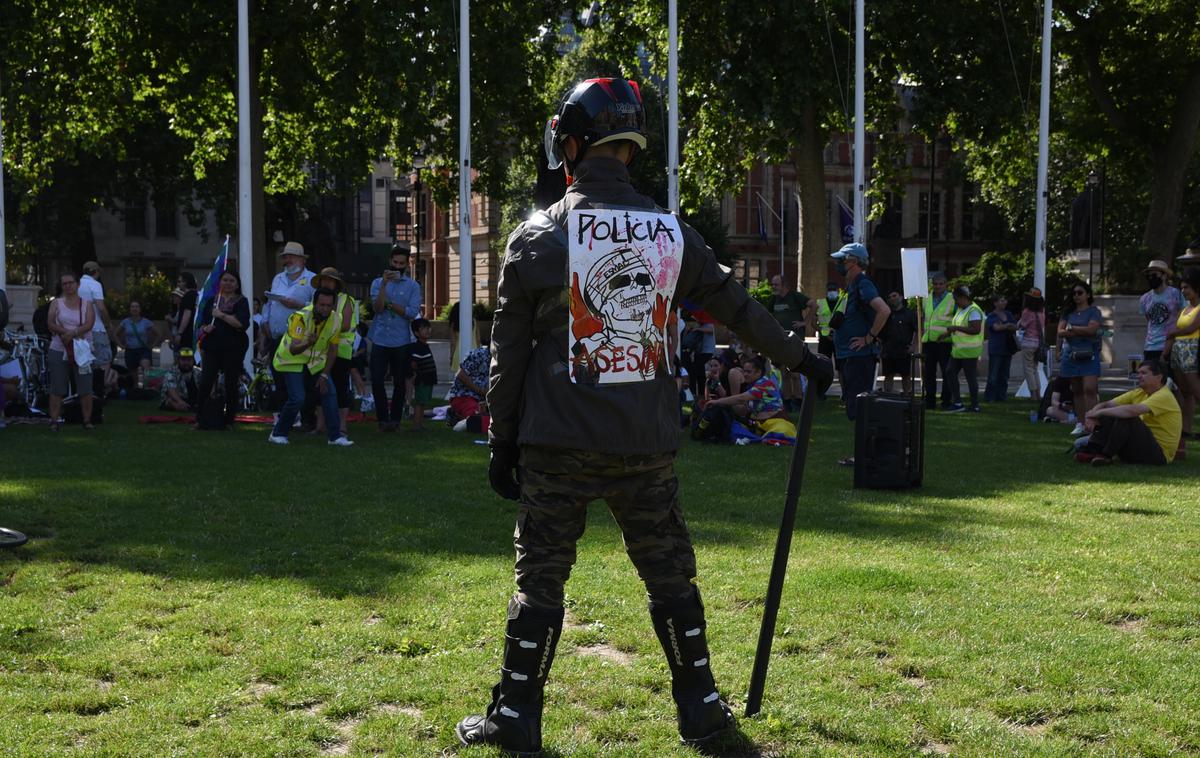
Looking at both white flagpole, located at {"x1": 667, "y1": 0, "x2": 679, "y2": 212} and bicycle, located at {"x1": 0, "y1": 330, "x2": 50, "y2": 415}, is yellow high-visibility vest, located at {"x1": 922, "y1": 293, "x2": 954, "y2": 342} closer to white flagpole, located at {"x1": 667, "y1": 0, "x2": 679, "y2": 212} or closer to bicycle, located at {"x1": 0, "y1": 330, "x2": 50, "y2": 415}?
white flagpole, located at {"x1": 667, "y1": 0, "x2": 679, "y2": 212}

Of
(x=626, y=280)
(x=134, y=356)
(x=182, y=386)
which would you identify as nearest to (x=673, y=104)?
(x=134, y=356)

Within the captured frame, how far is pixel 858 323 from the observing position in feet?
40.4

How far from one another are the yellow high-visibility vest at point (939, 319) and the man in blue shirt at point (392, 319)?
8317 millimetres

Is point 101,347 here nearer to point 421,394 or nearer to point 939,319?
point 421,394

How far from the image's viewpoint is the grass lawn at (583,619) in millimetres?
4551

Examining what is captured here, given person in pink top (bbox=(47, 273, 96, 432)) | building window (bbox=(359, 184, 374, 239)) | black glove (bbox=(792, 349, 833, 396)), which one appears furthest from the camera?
building window (bbox=(359, 184, 374, 239))

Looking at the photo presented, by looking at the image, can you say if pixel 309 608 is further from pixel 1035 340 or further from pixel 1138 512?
pixel 1035 340

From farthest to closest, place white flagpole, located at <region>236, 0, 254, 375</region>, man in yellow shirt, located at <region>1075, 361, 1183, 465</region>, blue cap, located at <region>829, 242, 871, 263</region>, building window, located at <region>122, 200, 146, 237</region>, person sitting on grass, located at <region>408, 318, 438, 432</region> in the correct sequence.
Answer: building window, located at <region>122, 200, 146, 237</region>
white flagpole, located at <region>236, 0, 254, 375</region>
person sitting on grass, located at <region>408, 318, 438, 432</region>
man in yellow shirt, located at <region>1075, 361, 1183, 465</region>
blue cap, located at <region>829, 242, 871, 263</region>

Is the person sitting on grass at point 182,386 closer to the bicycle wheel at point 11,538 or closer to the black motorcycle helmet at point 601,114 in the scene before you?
the bicycle wheel at point 11,538

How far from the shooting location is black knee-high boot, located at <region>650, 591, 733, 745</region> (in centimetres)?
436

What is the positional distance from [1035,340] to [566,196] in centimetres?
1782

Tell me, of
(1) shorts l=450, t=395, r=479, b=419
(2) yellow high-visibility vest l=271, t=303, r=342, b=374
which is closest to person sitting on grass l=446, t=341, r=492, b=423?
(1) shorts l=450, t=395, r=479, b=419

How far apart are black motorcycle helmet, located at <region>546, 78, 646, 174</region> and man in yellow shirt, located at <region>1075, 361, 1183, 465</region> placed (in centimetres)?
947

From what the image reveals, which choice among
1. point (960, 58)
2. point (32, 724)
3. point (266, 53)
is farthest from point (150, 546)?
point (960, 58)
